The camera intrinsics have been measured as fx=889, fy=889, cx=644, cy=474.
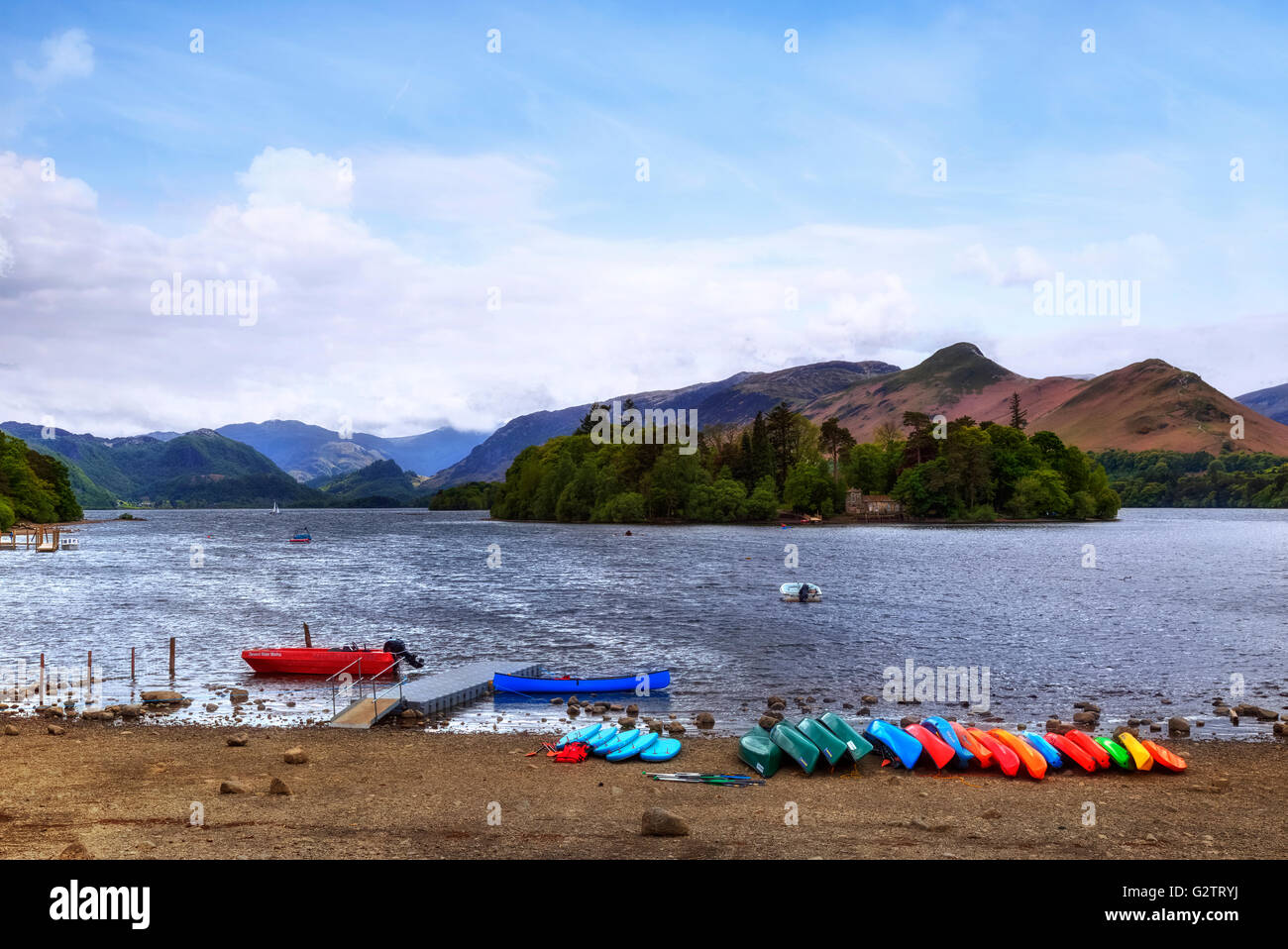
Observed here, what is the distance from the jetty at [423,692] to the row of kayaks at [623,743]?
810 centimetres

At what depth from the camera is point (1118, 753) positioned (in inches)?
955

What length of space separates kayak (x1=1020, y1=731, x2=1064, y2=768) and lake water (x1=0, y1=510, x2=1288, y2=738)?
662 cm

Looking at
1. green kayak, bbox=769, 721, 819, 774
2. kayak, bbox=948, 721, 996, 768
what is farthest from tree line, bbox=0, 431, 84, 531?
kayak, bbox=948, 721, 996, 768

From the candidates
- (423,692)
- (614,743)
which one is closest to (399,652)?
(423,692)

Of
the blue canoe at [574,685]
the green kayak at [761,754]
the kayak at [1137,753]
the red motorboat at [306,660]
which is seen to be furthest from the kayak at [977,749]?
the red motorboat at [306,660]

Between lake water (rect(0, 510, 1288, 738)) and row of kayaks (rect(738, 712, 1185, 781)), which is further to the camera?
lake water (rect(0, 510, 1288, 738))

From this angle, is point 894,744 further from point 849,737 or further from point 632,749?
point 632,749

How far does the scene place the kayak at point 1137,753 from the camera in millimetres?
23734

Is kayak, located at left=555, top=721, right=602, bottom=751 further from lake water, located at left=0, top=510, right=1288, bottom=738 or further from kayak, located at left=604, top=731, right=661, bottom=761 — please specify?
lake water, located at left=0, top=510, right=1288, bottom=738

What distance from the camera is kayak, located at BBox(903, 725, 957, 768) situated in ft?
78.8

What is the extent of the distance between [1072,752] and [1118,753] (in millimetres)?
1178
